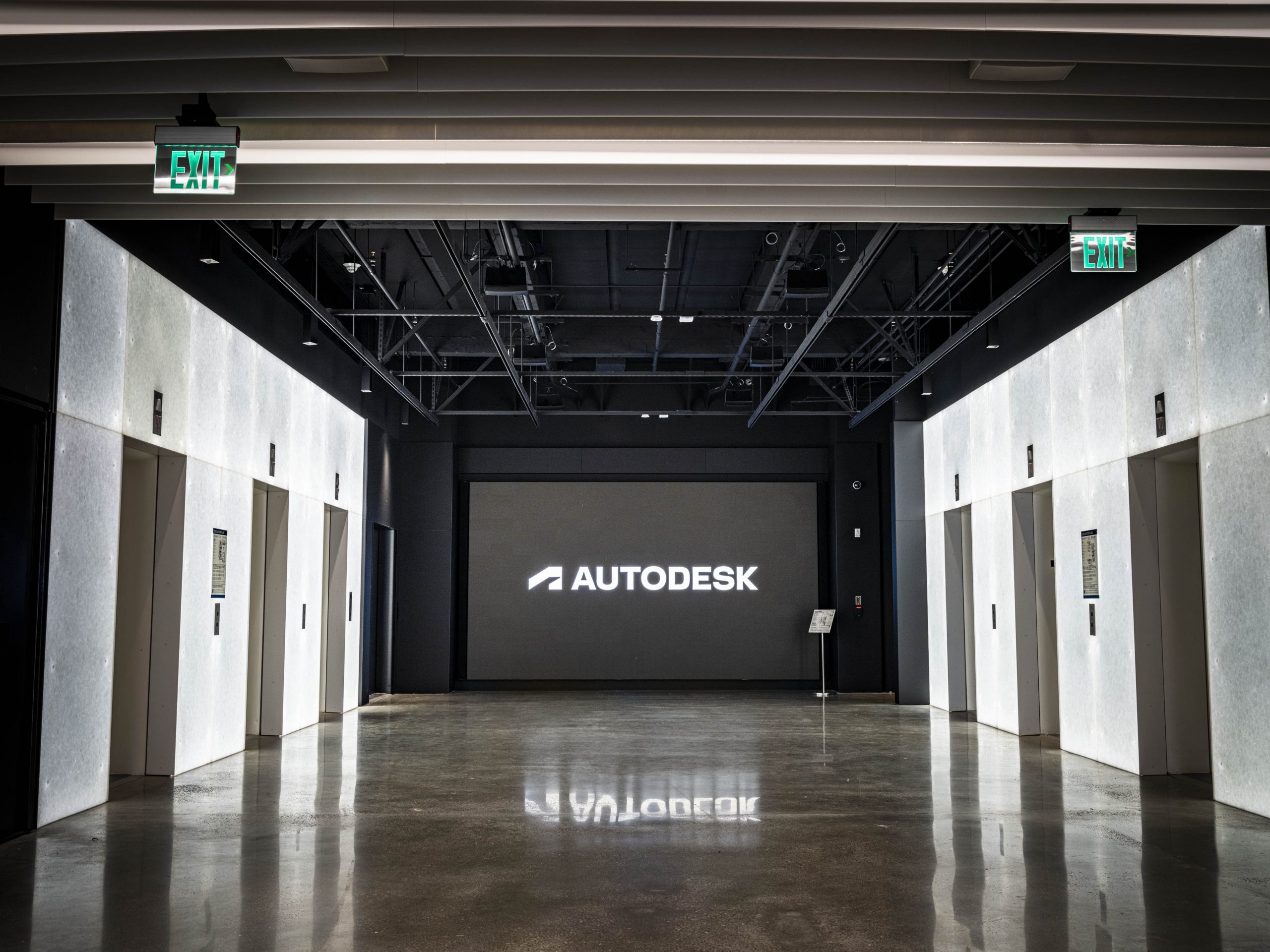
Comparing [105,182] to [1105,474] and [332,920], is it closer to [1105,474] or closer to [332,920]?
[332,920]

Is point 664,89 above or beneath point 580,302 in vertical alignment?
beneath

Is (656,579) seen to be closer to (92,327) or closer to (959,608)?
(959,608)

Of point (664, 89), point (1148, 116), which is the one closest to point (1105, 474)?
point (1148, 116)

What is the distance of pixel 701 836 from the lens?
599 centimetres

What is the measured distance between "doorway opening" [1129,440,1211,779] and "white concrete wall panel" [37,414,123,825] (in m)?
7.35

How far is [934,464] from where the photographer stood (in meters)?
14.1

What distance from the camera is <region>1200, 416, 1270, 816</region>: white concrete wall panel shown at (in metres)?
6.67

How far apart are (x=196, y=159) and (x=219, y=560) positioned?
186 inches

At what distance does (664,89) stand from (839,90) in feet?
2.53

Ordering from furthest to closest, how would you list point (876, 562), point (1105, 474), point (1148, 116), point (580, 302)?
point (876, 562), point (580, 302), point (1105, 474), point (1148, 116)

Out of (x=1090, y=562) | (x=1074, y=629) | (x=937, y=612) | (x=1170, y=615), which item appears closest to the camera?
(x=1170, y=615)

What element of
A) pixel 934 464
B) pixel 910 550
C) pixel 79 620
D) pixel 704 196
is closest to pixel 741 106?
pixel 704 196

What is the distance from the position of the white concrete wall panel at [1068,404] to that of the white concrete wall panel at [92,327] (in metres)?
7.56

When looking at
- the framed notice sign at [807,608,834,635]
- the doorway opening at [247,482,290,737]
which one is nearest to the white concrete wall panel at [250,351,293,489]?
the doorway opening at [247,482,290,737]
